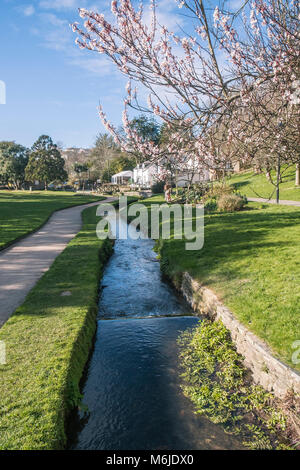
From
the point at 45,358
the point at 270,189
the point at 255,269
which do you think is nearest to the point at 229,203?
the point at 270,189

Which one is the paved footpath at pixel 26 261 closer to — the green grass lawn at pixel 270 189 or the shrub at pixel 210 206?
the shrub at pixel 210 206

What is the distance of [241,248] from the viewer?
9.51 meters

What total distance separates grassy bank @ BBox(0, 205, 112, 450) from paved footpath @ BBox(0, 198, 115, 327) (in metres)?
0.35

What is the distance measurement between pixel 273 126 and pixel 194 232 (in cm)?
912

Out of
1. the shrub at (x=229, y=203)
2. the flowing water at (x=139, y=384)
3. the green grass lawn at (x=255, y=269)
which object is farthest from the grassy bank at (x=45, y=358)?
the shrub at (x=229, y=203)

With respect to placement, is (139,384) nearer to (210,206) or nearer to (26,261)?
(26,261)

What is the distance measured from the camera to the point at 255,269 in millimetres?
7570

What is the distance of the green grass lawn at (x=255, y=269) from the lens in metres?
5.12

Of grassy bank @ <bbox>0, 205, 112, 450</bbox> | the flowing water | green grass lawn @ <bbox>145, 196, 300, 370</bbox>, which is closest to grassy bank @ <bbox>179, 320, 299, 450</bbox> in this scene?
the flowing water

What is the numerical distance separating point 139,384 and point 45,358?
4.56 feet

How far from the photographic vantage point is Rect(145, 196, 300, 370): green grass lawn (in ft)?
16.8

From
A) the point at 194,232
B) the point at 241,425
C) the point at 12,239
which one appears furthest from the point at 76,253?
the point at 241,425

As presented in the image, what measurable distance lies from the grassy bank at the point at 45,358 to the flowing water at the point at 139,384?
0.32 metres
